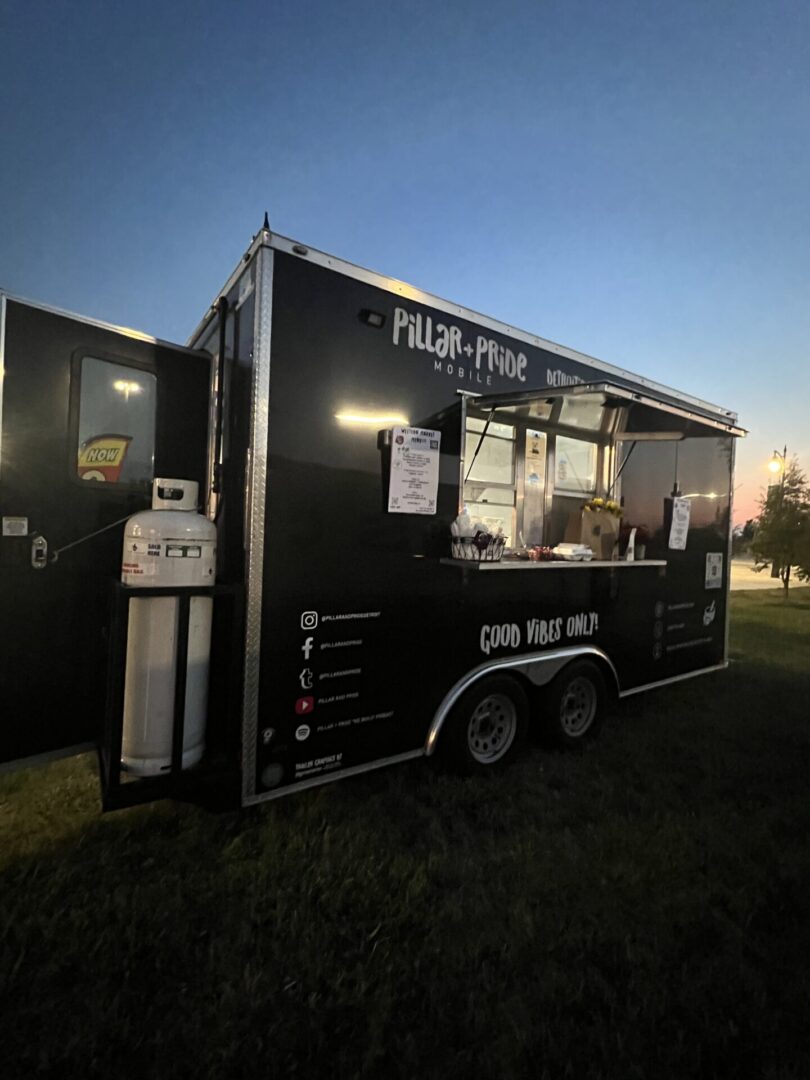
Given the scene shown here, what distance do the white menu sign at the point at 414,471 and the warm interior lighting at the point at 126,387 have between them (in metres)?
1.45

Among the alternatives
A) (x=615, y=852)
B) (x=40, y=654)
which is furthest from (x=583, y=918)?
(x=40, y=654)

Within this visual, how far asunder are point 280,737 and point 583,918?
158 cm

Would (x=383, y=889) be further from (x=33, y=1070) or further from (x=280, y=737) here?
(x=33, y=1070)

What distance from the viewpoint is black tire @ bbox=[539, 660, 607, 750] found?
4.02 m

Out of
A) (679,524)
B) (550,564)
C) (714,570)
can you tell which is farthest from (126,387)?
(714,570)

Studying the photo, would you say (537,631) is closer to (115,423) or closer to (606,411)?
(606,411)

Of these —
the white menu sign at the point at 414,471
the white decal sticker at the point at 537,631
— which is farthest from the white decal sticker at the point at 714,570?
the white menu sign at the point at 414,471

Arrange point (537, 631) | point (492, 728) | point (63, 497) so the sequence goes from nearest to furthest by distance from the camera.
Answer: point (63, 497)
point (492, 728)
point (537, 631)

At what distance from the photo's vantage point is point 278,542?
2803 millimetres

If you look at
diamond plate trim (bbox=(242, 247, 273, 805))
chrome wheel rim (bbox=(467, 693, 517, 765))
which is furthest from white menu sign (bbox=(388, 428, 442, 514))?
chrome wheel rim (bbox=(467, 693, 517, 765))

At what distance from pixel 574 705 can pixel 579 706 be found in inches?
2.0

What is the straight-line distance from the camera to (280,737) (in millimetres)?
2848

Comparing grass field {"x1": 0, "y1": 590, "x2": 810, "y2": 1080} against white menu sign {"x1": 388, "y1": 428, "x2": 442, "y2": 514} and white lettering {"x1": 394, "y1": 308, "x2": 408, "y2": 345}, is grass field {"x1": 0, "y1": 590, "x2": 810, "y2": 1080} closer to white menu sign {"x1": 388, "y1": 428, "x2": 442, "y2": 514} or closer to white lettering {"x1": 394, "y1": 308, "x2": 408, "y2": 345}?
white menu sign {"x1": 388, "y1": 428, "x2": 442, "y2": 514}

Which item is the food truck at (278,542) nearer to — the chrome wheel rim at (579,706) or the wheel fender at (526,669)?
the wheel fender at (526,669)
